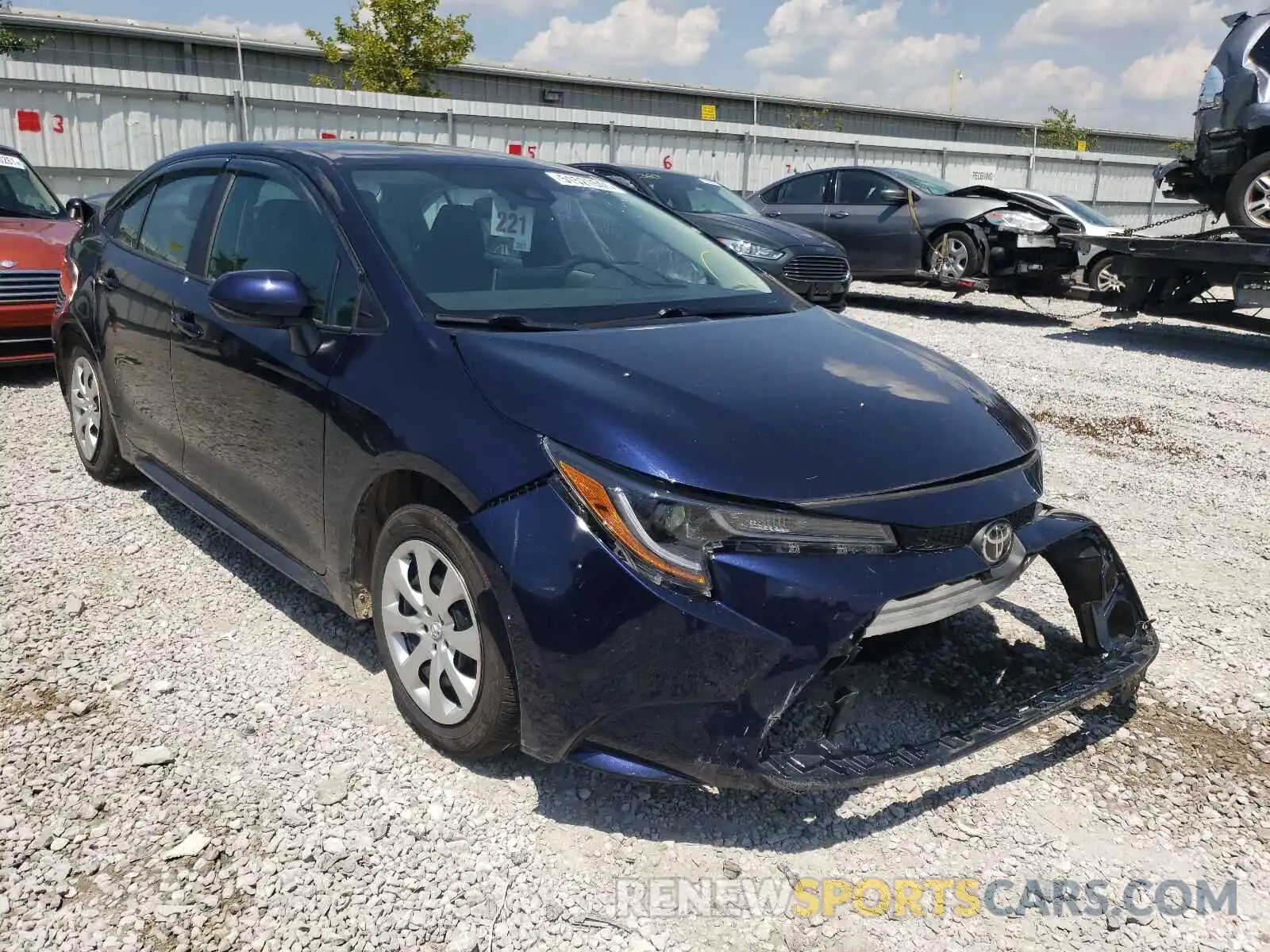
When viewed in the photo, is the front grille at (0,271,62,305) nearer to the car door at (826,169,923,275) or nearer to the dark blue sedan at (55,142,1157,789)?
the dark blue sedan at (55,142,1157,789)

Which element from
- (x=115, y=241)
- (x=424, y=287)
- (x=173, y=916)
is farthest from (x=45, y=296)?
(x=173, y=916)

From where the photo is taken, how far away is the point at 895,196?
Result: 1170 centimetres

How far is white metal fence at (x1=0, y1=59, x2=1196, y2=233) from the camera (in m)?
12.4

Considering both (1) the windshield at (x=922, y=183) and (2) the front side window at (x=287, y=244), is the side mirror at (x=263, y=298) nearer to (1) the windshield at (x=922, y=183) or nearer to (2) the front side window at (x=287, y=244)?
(2) the front side window at (x=287, y=244)

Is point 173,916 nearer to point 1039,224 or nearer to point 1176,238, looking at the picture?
point 1176,238

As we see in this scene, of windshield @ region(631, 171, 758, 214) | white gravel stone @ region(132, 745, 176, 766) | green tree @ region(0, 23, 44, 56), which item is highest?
green tree @ region(0, 23, 44, 56)

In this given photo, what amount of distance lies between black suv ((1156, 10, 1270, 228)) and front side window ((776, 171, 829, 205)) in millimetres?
4390

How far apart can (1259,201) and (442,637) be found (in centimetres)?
914

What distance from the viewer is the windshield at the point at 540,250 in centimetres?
289

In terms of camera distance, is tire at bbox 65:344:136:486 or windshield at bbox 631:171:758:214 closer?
tire at bbox 65:344:136:486

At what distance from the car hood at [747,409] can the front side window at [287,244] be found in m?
0.51
